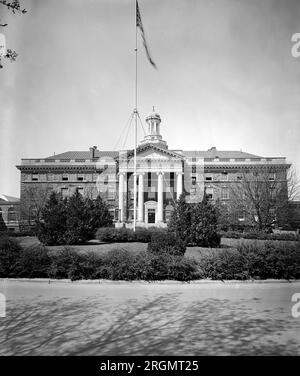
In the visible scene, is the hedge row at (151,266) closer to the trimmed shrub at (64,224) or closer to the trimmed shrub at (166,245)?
the trimmed shrub at (166,245)

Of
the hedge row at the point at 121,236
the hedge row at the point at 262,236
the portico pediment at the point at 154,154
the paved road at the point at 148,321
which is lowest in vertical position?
the hedge row at the point at 262,236

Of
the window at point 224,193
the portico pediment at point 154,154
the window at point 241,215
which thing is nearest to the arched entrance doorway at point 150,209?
the portico pediment at point 154,154

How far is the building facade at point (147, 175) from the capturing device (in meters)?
49.3

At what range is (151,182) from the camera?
52625 mm

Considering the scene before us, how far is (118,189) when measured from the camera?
54.1 meters

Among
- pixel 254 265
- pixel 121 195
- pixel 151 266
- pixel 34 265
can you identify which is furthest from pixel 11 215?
pixel 254 265

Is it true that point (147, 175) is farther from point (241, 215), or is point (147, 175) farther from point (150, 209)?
point (241, 215)

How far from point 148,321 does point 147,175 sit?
47087mm

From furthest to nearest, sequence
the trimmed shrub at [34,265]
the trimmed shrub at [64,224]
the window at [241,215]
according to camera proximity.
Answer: the window at [241,215], the trimmed shrub at [64,224], the trimmed shrub at [34,265]

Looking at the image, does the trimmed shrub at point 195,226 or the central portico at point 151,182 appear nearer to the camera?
the trimmed shrub at point 195,226

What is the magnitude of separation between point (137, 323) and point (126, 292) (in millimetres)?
2663

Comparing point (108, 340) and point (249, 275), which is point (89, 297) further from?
point (249, 275)

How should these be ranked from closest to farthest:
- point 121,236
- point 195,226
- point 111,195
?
point 195,226
point 121,236
point 111,195
